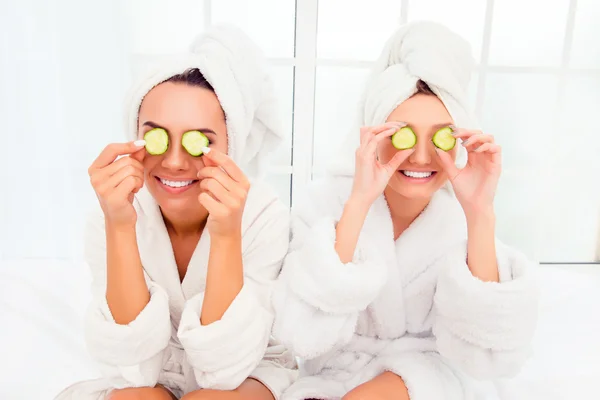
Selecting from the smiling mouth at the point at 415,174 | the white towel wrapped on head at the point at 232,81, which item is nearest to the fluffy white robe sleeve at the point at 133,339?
the white towel wrapped on head at the point at 232,81

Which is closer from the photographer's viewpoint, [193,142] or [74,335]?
[193,142]

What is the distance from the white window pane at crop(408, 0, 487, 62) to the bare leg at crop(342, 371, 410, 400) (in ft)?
4.54

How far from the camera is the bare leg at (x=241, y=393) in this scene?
1.05m

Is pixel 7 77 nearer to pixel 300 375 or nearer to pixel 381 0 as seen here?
pixel 381 0

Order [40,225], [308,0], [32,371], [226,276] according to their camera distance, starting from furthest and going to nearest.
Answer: [40,225]
[308,0]
[32,371]
[226,276]

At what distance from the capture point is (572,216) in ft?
7.64

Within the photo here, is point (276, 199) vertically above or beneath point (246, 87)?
beneath

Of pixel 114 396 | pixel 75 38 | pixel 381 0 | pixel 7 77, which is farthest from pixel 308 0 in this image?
pixel 114 396

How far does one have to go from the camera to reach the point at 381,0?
202cm

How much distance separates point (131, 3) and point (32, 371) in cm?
128

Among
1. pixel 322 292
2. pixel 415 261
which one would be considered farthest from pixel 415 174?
pixel 322 292

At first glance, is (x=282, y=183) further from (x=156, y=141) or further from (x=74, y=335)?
Result: (x=156, y=141)

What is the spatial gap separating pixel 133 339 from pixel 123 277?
118 millimetres

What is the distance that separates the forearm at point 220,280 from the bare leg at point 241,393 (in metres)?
0.14
